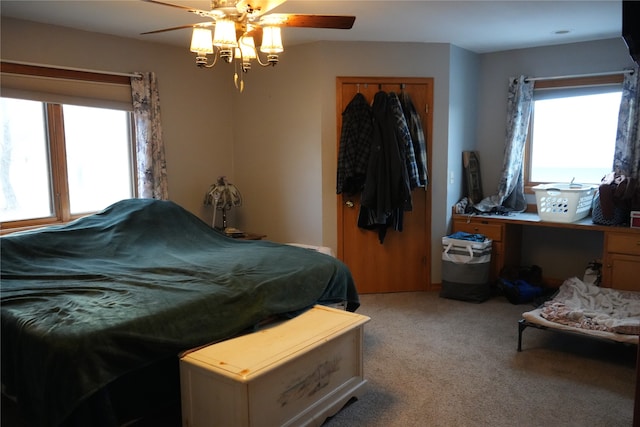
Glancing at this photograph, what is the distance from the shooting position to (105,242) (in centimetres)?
322

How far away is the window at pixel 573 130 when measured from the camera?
439 centimetres

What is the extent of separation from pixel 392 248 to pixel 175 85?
8.37ft

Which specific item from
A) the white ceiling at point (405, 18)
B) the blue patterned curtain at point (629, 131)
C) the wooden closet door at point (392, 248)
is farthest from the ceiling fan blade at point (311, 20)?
the blue patterned curtain at point (629, 131)

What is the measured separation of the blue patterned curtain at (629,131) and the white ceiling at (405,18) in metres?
0.46

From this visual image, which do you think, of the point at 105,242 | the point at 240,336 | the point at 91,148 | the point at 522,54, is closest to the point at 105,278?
the point at 105,242

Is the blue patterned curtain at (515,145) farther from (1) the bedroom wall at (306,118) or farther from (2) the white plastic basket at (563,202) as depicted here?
(2) the white plastic basket at (563,202)

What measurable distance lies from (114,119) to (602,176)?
4.46 meters

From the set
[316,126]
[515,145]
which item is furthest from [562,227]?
[316,126]

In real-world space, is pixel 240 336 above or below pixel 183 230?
below

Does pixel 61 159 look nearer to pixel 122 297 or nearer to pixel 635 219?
pixel 122 297

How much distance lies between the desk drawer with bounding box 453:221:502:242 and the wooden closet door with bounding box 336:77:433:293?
32 centimetres

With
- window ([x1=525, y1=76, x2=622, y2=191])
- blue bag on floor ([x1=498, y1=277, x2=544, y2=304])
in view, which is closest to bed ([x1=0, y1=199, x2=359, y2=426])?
blue bag on floor ([x1=498, y1=277, x2=544, y2=304])

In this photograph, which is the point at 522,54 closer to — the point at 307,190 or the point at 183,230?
the point at 307,190

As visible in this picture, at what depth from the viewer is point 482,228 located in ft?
14.8
